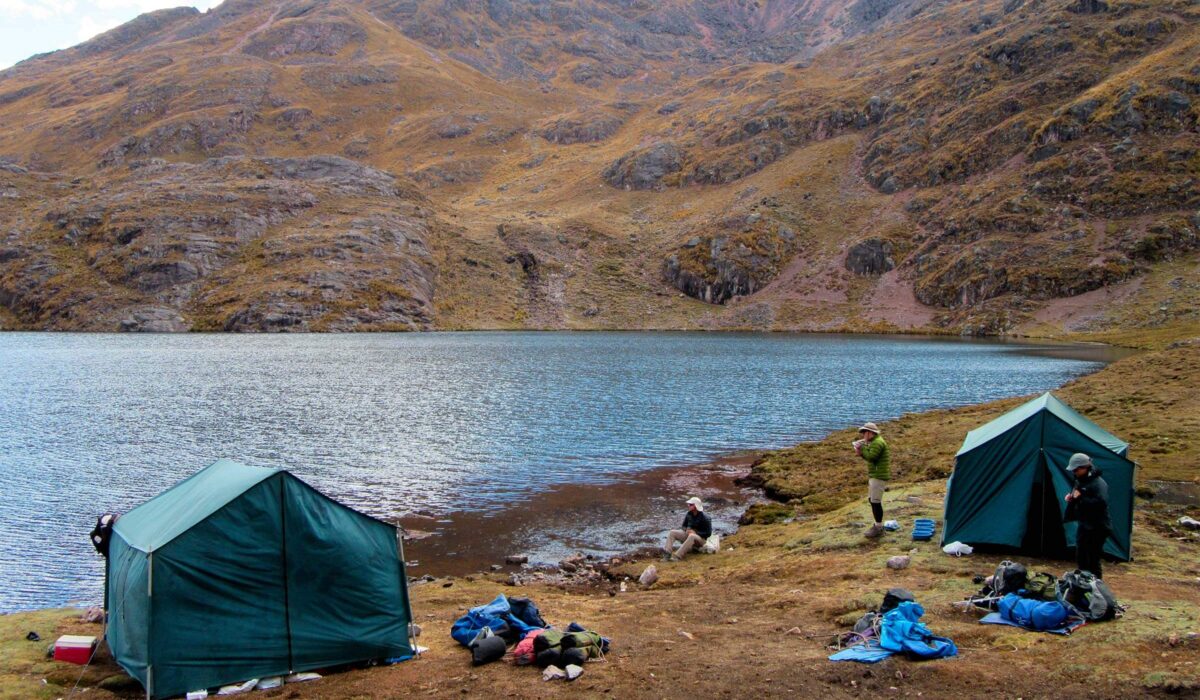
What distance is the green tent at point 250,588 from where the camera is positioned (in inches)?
510

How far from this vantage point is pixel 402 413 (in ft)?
183

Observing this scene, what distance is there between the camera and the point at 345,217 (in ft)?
594

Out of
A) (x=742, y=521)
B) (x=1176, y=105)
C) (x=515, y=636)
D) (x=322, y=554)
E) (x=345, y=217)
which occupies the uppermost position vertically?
(x=1176, y=105)

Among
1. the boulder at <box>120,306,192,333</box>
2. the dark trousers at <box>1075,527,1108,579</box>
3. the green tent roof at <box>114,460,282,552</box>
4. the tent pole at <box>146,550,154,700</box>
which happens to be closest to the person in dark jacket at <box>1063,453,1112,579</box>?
the dark trousers at <box>1075,527,1108,579</box>

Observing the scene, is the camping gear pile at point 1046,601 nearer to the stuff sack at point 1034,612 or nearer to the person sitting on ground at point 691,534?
the stuff sack at point 1034,612

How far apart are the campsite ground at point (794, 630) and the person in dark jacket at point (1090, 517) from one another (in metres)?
1.01

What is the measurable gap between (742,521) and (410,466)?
18497 mm

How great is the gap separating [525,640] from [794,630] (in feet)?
16.9

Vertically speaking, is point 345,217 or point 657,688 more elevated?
point 345,217

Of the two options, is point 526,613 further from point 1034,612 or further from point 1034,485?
point 1034,485

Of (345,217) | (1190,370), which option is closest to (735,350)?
(1190,370)

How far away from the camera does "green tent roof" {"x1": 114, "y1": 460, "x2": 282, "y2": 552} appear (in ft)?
44.5

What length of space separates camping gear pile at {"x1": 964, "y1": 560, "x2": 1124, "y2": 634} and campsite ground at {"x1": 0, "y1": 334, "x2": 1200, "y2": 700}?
32 centimetres

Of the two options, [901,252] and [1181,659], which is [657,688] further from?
[901,252]
